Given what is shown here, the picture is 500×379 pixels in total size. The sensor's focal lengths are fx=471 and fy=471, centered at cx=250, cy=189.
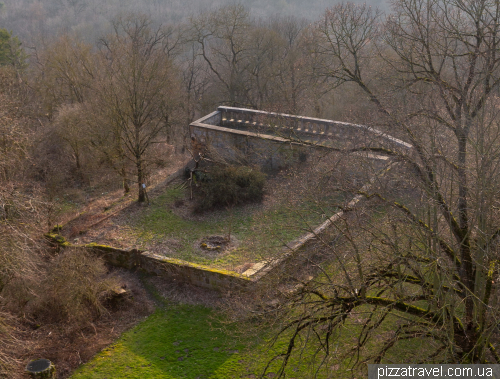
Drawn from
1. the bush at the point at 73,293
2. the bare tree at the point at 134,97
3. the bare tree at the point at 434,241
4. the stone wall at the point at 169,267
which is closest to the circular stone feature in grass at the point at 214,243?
the stone wall at the point at 169,267

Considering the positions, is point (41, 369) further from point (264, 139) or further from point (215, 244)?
point (264, 139)

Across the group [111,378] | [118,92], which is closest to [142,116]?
[118,92]

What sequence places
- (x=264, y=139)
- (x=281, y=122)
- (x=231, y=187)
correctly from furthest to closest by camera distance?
(x=264, y=139), (x=281, y=122), (x=231, y=187)

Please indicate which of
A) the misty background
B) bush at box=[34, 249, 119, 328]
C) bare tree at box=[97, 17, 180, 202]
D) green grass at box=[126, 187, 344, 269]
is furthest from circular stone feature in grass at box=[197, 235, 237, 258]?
the misty background

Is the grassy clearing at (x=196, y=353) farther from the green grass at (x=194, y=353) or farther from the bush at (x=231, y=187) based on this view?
the bush at (x=231, y=187)

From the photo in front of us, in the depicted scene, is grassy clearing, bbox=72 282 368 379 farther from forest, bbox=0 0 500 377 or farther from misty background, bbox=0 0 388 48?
misty background, bbox=0 0 388 48

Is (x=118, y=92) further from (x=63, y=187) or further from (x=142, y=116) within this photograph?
(x=63, y=187)

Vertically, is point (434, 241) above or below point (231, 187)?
above

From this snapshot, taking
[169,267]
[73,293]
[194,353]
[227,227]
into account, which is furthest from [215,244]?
[73,293]
